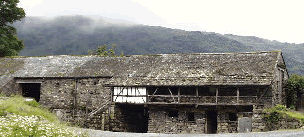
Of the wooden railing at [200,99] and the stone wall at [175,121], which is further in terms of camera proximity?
the stone wall at [175,121]

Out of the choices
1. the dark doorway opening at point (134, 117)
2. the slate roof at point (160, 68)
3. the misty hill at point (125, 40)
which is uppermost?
the misty hill at point (125, 40)

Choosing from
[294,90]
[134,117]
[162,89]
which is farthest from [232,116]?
[134,117]

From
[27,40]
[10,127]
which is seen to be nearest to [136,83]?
[10,127]

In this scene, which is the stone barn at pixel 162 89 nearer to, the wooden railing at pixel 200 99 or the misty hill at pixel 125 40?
the wooden railing at pixel 200 99

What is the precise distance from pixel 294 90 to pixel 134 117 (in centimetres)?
1539

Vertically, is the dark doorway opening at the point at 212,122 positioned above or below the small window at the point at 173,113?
below

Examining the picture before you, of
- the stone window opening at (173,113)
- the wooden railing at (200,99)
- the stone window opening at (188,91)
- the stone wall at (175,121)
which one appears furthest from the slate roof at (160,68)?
the stone window opening at (173,113)

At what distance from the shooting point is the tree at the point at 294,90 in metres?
33.0

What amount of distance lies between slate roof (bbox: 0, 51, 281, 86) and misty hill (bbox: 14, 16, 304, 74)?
73.2 meters

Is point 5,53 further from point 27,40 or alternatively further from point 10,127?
point 27,40

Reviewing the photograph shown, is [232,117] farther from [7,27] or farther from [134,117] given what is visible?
[7,27]

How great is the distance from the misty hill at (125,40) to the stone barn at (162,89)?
243 ft

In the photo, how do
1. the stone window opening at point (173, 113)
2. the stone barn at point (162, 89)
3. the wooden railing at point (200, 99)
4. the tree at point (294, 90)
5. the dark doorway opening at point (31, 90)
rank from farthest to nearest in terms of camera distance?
the dark doorway opening at point (31, 90), the tree at point (294, 90), the stone window opening at point (173, 113), the stone barn at point (162, 89), the wooden railing at point (200, 99)

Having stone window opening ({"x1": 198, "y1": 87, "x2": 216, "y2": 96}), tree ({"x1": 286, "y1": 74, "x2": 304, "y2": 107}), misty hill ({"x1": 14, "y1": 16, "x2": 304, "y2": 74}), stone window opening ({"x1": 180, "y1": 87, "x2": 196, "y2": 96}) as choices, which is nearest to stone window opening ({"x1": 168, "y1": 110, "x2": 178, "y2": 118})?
stone window opening ({"x1": 180, "y1": 87, "x2": 196, "y2": 96})
